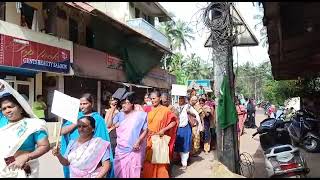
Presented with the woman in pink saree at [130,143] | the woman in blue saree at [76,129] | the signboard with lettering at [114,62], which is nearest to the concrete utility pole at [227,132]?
the woman in pink saree at [130,143]

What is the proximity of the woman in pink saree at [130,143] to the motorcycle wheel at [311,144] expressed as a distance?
5959mm

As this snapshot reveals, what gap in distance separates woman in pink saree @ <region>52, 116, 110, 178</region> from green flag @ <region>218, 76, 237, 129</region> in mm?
2592

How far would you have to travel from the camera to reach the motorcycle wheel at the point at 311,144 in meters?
10.3

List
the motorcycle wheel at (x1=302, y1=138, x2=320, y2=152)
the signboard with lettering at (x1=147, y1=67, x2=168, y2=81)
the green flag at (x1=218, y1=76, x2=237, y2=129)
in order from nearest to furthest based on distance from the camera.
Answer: the green flag at (x1=218, y1=76, x2=237, y2=129) < the motorcycle wheel at (x1=302, y1=138, x2=320, y2=152) < the signboard with lettering at (x1=147, y1=67, x2=168, y2=81)

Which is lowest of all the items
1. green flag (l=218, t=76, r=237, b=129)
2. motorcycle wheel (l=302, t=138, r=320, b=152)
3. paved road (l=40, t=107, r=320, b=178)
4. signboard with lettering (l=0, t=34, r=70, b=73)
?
paved road (l=40, t=107, r=320, b=178)

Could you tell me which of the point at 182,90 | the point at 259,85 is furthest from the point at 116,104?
the point at 259,85

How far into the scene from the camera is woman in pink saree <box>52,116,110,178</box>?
160 inches

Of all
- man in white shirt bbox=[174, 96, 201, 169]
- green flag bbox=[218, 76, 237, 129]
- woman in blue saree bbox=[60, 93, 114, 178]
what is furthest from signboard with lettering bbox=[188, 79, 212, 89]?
woman in blue saree bbox=[60, 93, 114, 178]

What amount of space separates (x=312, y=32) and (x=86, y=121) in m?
4.21

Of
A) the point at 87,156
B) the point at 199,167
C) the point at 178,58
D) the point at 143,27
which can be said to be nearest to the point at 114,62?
the point at 143,27

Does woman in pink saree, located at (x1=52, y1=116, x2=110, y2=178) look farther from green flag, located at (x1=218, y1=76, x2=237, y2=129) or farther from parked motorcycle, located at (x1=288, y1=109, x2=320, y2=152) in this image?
parked motorcycle, located at (x1=288, y1=109, x2=320, y2=152)

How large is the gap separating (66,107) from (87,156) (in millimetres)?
515

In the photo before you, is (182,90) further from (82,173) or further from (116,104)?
(82,173)

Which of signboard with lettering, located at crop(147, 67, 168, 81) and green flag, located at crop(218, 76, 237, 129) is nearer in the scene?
green flag, located at crop(218, 76, 237, 129)
